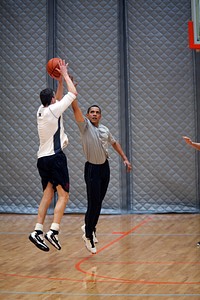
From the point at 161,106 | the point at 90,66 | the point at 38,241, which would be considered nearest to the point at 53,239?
the point at 38,241

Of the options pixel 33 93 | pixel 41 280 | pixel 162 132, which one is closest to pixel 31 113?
pixel 33 93

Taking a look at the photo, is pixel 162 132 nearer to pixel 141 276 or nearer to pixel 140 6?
pixel 140 6

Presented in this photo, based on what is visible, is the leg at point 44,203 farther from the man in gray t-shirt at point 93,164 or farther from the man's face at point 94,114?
the man's face at point 94,114

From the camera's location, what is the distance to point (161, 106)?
1009cm

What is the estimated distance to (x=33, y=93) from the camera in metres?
10.4

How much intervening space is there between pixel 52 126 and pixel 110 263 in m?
1.41

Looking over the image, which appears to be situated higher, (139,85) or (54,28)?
(54,28)

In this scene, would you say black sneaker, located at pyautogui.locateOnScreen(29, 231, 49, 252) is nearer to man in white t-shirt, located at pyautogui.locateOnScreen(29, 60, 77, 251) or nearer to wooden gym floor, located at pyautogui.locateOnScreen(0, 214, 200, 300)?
man in white t-shirt, located at pyautogui.locateOnScreen(29, 60, 77, 251)

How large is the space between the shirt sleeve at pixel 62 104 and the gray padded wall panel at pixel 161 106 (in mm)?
4177

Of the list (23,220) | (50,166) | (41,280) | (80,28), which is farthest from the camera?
(80,28)

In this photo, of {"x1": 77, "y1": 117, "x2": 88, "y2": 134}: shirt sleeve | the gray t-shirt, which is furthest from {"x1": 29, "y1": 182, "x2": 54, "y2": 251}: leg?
{"x1": 77, "y1": 117, "x2": 88, "y2": 134}: shirt sleeve

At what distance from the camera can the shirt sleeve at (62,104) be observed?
238 inches

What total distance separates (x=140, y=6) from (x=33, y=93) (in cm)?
212

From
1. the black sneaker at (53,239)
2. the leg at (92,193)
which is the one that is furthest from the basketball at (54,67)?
the black sneaker at (53,239)
